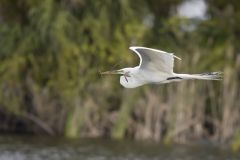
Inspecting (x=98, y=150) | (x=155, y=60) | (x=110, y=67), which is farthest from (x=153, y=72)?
(x=110, y=67)

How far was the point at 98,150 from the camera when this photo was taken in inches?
990

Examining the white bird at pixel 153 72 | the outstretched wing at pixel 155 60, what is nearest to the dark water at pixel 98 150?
the white bird at pixel 153 72

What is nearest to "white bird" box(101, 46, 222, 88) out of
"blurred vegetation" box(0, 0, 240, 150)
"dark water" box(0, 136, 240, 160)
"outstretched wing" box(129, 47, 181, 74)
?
"outstretched wing" box(129, 47, 181, 74)

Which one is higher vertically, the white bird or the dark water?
the white bird

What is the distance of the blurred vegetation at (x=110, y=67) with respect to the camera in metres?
27.1

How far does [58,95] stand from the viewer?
1133 inches

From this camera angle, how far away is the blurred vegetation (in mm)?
27062

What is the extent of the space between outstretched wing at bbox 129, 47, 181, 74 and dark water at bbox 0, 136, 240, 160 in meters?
7.55

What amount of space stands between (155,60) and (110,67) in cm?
1193

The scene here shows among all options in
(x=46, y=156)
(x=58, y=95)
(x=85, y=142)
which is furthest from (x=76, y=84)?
(x=46, y=156)

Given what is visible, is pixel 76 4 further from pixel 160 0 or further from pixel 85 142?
pixel 85 142

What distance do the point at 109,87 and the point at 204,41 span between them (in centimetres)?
297

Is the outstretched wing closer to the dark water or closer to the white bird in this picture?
the white bird

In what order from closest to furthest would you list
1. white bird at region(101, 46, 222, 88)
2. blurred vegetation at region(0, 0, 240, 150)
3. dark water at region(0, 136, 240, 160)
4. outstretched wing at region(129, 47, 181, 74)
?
outstretched wing at region(129, 47, 181, 74) < white bird at region(101, 46, 222, 88) < dark water at region(0, 136, 240, 160) < blurred vegetation at region(0, 0, 240, 150)
